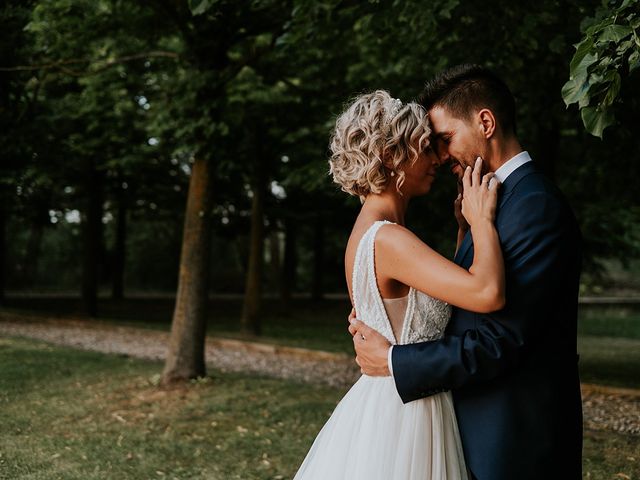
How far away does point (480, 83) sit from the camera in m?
2.77

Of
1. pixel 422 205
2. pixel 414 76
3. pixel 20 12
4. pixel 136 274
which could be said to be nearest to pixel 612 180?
pixel 414 76

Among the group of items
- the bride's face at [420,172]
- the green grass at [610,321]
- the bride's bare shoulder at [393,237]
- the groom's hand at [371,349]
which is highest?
the bride's face at [420,172]

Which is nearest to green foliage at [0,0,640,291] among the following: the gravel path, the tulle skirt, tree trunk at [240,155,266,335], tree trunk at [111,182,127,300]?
tree trunk at [240,155,266,335]

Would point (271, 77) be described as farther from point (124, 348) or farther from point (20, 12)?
point (124, 348)

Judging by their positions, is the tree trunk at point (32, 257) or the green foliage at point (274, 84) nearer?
the green foliage at point (274, 84)

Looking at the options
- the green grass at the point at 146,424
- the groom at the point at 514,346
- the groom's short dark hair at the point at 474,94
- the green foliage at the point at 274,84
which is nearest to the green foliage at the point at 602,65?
the green foliage at the point at 274,84

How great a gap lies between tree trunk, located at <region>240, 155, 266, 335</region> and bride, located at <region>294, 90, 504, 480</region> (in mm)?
13490

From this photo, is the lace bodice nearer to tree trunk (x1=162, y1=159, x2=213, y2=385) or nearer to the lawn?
tree trunk (x1=162, y1=159, x2=213, y2=385)

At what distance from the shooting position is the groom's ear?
8.98ft

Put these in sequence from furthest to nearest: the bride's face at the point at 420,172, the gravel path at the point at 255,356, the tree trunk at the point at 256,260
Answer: the tree trunk at the point at 256,260, the gravel path at the point at 255,356, the bride's face at the point at 420,172

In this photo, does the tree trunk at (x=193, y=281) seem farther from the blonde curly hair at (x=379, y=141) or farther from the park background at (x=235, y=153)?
the blonde curly hair at (x=379, y=141)

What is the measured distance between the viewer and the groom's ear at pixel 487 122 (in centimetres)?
274

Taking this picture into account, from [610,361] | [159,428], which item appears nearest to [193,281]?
[159,428]

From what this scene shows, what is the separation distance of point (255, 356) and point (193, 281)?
460 centimetres
